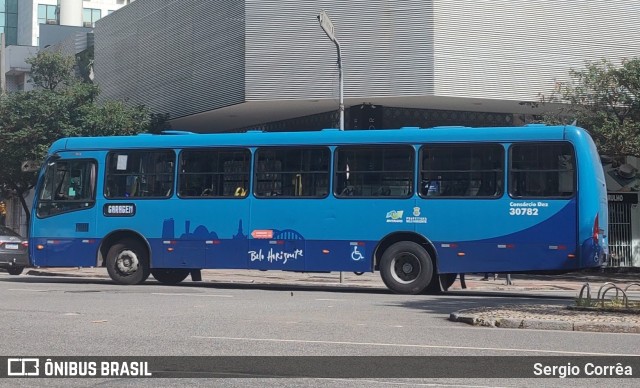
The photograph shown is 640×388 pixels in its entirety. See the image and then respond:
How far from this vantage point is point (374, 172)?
66.7 ft

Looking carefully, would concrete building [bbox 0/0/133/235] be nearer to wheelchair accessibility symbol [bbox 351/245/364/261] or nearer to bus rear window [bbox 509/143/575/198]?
wheelchair accessibility symbol [bbox 351/245/364/261]

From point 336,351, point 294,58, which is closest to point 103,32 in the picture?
point 294,58

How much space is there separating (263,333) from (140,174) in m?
11.0

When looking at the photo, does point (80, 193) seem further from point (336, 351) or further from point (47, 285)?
point (336, 351)

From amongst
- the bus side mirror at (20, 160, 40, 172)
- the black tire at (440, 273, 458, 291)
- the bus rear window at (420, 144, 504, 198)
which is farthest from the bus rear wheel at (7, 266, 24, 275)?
the bus rear window at (420, 144, 504, 198)

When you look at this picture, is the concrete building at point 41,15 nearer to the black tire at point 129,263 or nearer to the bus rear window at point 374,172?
the black tire at point 129,263

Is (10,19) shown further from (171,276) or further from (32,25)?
(171,276)

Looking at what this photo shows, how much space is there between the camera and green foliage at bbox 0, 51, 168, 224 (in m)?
39.8

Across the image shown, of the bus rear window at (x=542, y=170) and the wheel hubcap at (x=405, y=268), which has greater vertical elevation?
the bus rear window at (x=542, y=170)

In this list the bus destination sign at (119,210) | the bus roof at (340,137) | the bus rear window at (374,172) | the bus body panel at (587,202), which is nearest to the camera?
the bus body panel at (587,202)

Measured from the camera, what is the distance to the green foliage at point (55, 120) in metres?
39.8

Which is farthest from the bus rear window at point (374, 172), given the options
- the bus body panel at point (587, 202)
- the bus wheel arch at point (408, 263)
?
the bus body panel at point (587, 202)

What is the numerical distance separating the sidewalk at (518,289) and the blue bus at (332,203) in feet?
5.14

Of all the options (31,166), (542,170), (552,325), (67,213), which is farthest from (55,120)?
(552,325)
